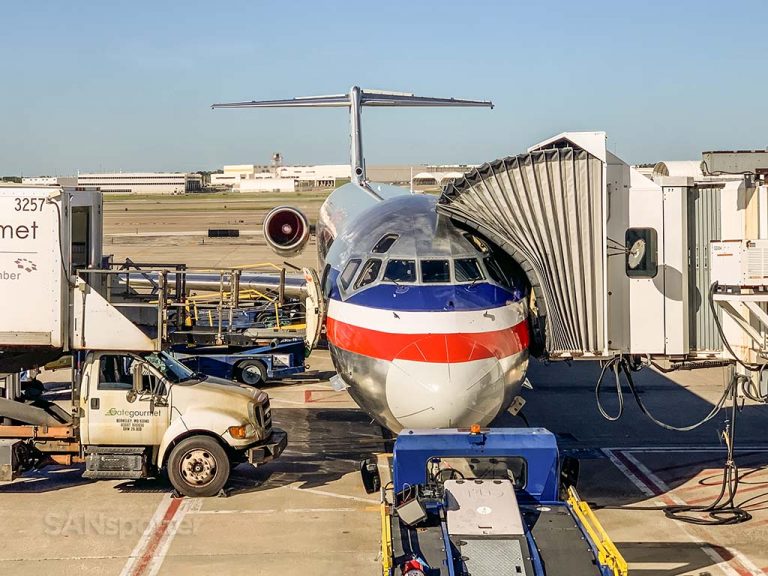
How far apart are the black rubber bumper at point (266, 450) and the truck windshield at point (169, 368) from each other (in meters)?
1.52

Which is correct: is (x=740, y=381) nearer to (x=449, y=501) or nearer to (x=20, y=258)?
(x=449, y=501)

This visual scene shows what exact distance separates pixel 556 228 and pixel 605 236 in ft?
2.21

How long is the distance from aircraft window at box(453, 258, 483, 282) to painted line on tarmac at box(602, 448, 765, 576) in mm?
4172

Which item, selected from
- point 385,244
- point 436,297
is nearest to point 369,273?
point 385,244

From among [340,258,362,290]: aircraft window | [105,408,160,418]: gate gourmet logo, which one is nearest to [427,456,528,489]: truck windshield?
[340,258,362,290]: aircraft window

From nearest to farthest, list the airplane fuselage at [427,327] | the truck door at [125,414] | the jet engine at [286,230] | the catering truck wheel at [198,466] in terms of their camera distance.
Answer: the airplane fuselage at [427,327] → the catering truck wheel at [198,466] → the truck door at [125,414] → the jet engine at [286,230]

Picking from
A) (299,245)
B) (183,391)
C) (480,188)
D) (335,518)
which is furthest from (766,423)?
(299,245)

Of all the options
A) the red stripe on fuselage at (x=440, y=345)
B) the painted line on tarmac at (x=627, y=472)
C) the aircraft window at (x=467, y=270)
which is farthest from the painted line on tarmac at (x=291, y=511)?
the painted line on tarmac at (x=627, y=472)

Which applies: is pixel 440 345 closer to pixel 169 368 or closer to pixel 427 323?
pixel 427 323

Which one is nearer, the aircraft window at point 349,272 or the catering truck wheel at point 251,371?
the aircraft window at point 349,272

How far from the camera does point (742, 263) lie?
12.6 metres

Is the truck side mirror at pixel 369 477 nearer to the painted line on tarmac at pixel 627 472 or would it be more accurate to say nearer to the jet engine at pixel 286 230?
the painted line on tarmac at pixel 627 472

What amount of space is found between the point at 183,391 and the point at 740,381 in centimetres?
799

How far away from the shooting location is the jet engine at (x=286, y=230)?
2711 centimetres
